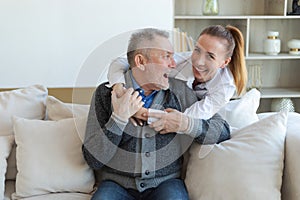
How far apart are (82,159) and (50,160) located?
0.14 metres

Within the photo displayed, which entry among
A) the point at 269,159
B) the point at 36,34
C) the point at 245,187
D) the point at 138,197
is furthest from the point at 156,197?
the point at 36,34

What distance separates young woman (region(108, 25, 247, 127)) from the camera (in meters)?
1.74

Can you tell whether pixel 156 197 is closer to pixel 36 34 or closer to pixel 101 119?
pixel 101 119

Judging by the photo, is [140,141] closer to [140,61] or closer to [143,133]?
[143,133]

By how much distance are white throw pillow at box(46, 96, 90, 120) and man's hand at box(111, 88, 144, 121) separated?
43cm

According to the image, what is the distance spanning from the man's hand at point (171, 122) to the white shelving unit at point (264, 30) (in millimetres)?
1938

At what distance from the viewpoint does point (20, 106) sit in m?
2.08

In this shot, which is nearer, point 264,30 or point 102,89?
point 102,89

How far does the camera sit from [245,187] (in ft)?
5.27

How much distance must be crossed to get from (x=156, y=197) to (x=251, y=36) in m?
2.46

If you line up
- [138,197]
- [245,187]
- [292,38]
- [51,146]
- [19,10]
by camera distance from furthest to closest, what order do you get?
1. [292,38]
2. [19,10]
3. [51,146]
4. [138,197]
5. [245,187]

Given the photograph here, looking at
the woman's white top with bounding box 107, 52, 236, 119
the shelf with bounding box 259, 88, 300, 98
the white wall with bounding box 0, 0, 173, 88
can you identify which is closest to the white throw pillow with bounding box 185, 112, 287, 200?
the woman's white top with bounding box 107, 52, 236, 119

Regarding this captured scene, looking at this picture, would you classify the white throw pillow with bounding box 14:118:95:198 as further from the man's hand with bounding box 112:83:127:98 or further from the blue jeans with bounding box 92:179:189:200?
the man's hand with bounding box 112:83:127:98

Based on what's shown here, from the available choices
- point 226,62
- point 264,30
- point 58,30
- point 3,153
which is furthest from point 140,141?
point 264,30
